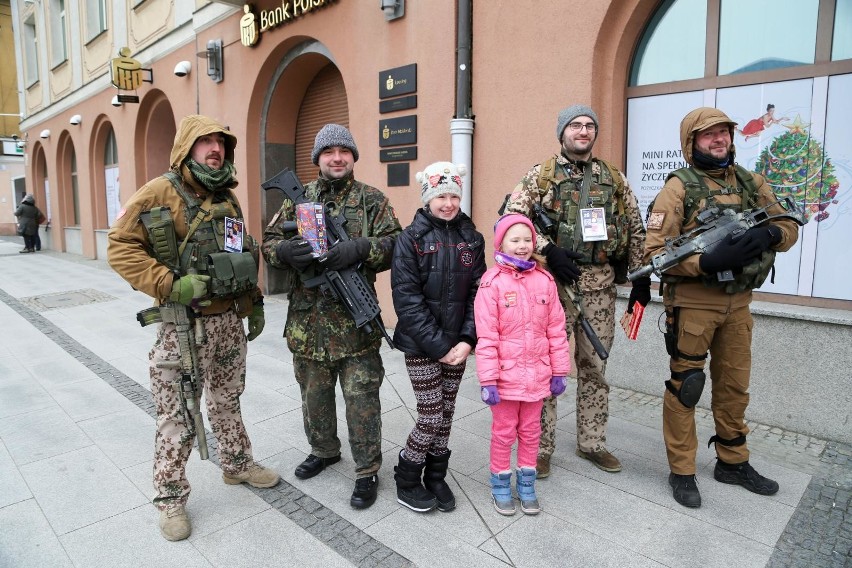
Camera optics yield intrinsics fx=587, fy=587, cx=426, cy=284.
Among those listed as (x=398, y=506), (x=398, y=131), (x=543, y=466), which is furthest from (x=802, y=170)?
(x=398, y=131)

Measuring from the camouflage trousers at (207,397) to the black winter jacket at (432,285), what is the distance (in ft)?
2.95

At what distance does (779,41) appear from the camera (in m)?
4.26

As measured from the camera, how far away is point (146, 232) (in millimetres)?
2752

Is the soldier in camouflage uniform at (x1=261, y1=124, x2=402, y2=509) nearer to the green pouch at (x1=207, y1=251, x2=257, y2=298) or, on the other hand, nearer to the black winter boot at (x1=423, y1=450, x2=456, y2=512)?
the green pouch at (x1=207, y1=251, x2=257, y2=298)

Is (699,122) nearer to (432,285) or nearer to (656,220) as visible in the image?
(656,220)

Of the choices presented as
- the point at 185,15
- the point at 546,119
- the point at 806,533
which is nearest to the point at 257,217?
the point at 185,15

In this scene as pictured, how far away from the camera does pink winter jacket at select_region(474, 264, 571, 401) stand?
2770 mm

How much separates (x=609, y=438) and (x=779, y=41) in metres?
3.11

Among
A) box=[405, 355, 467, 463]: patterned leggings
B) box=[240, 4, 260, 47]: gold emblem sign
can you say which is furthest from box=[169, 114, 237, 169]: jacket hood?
box=[240, 4, 260, 47]: gold emblem sign

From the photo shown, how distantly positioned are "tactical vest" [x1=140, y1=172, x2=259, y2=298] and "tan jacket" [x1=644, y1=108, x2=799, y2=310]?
2117mm

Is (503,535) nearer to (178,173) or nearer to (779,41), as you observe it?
(178,173)

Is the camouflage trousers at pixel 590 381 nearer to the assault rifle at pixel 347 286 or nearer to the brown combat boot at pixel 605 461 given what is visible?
the brown combat boot at pixel 605 461

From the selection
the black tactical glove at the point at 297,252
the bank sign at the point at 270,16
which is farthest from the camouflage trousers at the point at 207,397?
the bank sign at the point at 270,16

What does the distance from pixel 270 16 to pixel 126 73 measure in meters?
4.88
